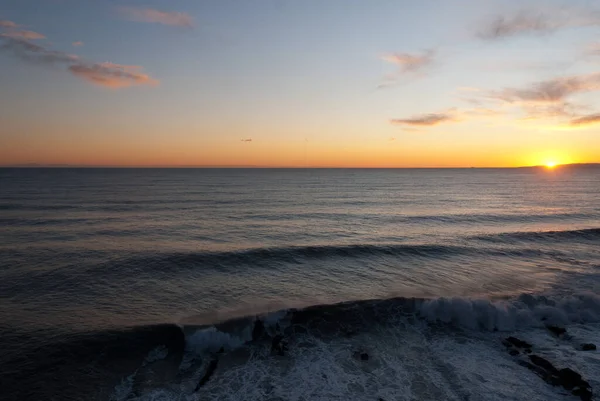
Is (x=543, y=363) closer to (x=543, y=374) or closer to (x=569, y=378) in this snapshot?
(x=543, y=374)

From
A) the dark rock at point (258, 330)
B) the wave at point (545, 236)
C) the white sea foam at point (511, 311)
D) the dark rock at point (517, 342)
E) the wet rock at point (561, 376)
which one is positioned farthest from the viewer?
the wave at point (545, 236)

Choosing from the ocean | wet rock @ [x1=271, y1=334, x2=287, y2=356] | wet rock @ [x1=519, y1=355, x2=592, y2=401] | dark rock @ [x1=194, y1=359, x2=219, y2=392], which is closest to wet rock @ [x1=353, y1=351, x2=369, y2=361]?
the ocean

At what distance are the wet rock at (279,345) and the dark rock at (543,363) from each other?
9323 millimetres

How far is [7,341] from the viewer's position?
537 inches

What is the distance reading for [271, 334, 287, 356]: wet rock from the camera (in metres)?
13.9

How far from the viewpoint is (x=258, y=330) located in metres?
15.3

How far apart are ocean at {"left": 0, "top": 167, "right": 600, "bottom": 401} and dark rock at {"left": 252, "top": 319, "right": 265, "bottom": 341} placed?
0.21 feet

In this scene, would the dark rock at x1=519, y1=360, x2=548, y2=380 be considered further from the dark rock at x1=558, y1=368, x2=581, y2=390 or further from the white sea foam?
the white sea foam

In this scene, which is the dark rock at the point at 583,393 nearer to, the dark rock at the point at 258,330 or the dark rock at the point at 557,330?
the dark rock at the point at 557,330

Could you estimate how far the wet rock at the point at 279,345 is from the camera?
13.9 meters

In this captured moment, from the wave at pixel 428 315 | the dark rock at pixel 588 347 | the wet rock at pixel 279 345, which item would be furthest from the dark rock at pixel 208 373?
the dark rock at pixel 588 347

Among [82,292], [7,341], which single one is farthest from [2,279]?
[7,341]

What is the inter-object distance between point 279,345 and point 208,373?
307 cm

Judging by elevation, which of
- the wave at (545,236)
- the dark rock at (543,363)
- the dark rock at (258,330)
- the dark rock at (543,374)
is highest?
the wave at (545,236)
